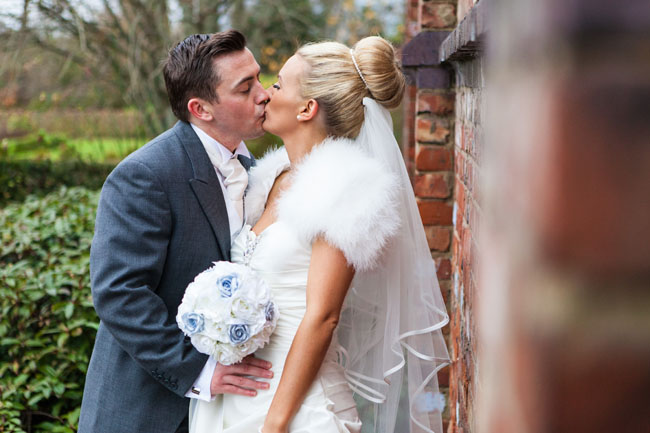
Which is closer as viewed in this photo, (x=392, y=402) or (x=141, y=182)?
(x=141, y=182)

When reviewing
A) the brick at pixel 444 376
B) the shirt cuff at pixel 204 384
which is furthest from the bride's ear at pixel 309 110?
the brick at pixel 444 376

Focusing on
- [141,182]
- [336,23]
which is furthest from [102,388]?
[336,23]

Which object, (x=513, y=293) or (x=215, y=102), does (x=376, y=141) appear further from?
(x=513, y=293)

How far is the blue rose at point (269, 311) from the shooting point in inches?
Answer: 81.3

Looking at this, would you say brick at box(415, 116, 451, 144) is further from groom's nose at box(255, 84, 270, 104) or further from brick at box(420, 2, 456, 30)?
groom's nose at box(255, 84, 270, 104)

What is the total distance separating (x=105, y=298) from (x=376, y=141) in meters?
1.16

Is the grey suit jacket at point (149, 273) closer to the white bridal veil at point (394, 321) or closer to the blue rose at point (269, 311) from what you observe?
the blue rose at point (269, 311)

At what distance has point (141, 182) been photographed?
224 centimetres

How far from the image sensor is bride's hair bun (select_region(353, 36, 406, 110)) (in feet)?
7.54

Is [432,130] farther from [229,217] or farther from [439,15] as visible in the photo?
[229,217]

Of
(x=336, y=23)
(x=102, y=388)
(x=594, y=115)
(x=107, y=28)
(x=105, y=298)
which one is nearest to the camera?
(x=594, y=115)

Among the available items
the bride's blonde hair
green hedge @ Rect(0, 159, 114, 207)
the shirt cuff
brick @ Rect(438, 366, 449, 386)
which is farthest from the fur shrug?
green hedge @ Rect(0, 159, 114, 207)

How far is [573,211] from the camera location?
258 millimetres

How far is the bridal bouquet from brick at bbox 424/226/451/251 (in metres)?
1.41
